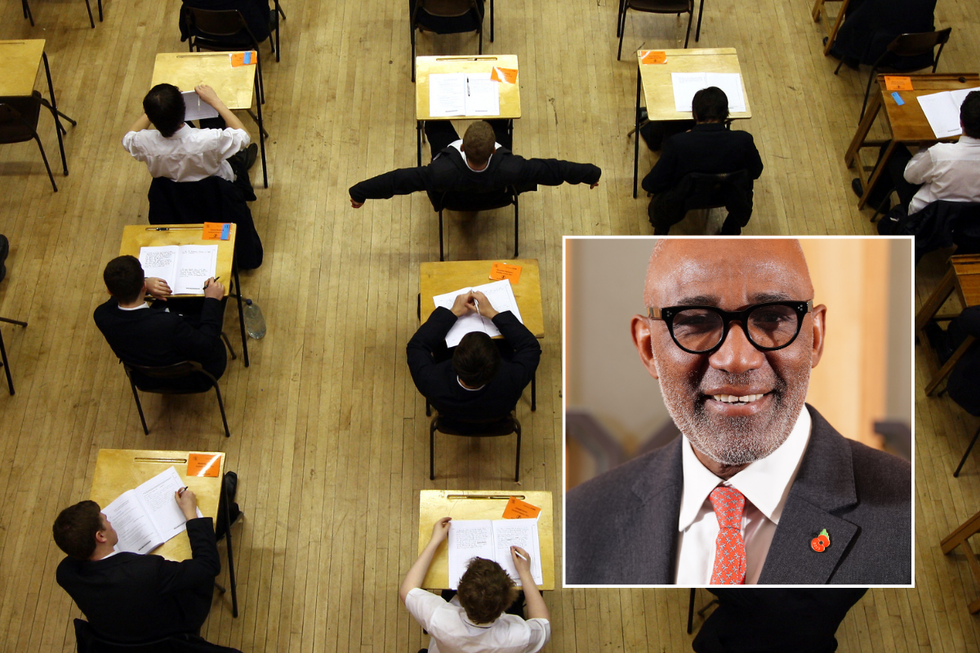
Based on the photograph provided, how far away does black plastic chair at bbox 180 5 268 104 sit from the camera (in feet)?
16.4

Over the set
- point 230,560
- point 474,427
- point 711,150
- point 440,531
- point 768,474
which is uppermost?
point 768,474

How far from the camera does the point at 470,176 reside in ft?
14.1

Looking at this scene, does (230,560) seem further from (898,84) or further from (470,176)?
(898,84)

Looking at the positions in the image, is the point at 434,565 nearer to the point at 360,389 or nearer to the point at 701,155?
the point at 360,389

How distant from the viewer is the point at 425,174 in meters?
4.34

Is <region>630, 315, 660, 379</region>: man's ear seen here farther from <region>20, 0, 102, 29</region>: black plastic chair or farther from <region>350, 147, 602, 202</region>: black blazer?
<region>20, 0, 102, 29</region>: black plastic chair

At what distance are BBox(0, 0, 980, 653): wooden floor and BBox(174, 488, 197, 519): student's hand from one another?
0.64m


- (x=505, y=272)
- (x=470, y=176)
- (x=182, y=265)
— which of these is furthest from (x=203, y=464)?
(x=470, y=176)

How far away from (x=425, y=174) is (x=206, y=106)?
1248 millimetres

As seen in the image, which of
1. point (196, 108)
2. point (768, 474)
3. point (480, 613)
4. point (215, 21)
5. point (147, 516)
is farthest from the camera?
point (215, 21)

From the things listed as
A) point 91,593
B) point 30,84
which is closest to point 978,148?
point 91,593

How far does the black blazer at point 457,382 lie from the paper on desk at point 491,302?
0.05 metres

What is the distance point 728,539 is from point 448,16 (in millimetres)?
3945

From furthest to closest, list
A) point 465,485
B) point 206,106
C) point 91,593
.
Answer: point 206,106, point 465,485, point 91,593
